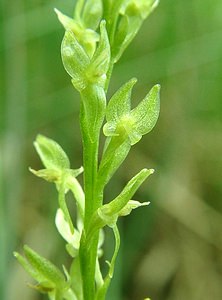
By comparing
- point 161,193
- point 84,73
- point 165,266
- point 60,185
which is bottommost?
point 165,266

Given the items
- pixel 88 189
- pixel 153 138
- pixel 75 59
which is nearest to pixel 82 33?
pixel 75 59

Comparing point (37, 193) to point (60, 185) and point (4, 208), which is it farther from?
point (60, 185)

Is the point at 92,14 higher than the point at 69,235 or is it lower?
higher

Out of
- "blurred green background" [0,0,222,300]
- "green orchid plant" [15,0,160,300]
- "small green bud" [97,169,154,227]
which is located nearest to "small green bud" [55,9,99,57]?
"green orchid plant" [15,0,160,300]

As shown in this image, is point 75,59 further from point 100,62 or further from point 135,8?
point 135,8

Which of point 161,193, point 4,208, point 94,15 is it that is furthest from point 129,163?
point 94,15

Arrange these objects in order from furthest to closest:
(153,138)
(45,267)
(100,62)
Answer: (153,138), (45,267), (100,62)

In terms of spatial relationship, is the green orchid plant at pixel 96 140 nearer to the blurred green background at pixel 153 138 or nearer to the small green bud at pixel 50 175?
the small green bud at pixel 50 175
